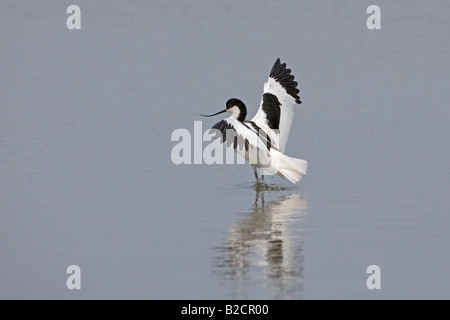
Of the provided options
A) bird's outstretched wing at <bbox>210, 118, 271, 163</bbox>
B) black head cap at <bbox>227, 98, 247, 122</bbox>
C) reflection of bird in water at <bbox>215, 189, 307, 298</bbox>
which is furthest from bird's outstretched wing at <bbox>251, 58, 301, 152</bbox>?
reflection of bird in water at <bbox>215, 189, 307, 298</bbox>

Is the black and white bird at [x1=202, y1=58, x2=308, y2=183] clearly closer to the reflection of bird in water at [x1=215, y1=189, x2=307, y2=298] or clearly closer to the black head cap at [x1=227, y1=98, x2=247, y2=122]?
the black head cap at [x1=227, y1=98, x2=247, y2=122]

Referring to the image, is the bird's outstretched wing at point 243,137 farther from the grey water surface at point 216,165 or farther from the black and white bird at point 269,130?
the grey water surface at point 216,165

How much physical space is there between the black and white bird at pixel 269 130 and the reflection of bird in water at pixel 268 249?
23.8 inches

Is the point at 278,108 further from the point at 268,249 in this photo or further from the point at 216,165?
the point at 268,249

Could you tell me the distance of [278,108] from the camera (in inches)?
406

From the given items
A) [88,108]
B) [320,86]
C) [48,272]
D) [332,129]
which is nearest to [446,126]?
[332,129]

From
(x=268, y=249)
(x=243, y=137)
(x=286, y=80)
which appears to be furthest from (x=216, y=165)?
(x=268, y=249)

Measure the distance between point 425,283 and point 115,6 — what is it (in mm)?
15311

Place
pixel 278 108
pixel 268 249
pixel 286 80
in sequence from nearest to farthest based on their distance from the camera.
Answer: pixel 268 249 → pixel 278 108 → pixel 286 80

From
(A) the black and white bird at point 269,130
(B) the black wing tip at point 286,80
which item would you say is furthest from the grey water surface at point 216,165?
(B) the black wing tip at point 286,80

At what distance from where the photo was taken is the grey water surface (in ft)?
21.3

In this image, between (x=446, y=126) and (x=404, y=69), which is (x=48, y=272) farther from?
(x=404, y=69)

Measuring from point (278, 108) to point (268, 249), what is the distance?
139 inches

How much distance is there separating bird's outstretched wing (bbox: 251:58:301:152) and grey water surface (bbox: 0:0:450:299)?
536 mm
